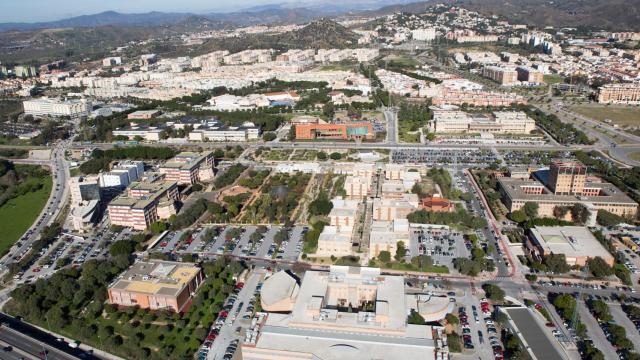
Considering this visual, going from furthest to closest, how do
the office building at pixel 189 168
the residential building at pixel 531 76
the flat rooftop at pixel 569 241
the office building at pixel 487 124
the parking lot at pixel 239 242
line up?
the residential building at pixel 531 76 → the office building at pixel 487 124 → the office building at pixel 189 168 → the parking lot at pixel 239 242 → the flat rooftop at pixel 569 241

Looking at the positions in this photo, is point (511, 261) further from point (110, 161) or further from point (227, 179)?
point (110, 161)

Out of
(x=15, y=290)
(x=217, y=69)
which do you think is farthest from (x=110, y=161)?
(x=217, y=69)

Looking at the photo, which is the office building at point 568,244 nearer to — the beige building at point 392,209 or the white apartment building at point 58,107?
the beige building at point 392,209

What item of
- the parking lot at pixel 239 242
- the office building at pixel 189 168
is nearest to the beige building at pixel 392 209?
the parking lot at pixel 239 242

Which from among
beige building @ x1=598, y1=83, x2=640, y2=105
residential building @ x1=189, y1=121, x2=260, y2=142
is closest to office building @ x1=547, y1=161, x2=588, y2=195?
residential building @ x1=189, y1=121, x2=260, y2=142

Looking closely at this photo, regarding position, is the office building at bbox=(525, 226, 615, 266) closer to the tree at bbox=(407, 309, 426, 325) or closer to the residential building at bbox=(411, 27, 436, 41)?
the tree at bbox=(407, 309, 426, 325)

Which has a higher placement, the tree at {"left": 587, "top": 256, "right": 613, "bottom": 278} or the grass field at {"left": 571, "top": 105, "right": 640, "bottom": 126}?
the grass field at {"left": 571, "top": 105, "right": 640, "bottom": 126}
